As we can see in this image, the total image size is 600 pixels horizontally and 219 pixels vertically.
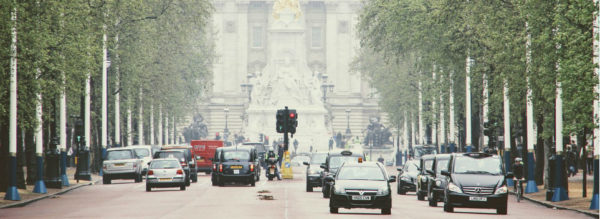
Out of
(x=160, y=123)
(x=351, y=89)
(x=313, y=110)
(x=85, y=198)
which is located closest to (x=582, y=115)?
(x=85, y=198)

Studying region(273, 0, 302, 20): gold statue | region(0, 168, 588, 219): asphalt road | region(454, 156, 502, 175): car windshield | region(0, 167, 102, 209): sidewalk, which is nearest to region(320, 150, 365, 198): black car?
region(0, 168, 588, 219): asphalt road

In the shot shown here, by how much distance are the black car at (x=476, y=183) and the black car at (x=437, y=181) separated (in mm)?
1622

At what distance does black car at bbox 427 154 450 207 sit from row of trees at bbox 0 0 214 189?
1287cm

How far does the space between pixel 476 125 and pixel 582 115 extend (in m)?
32.7

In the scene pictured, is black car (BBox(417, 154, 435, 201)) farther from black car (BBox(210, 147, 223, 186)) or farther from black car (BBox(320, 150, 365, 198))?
black car (BBox(210, 147, 223, 186))

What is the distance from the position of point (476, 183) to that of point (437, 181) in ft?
12.7

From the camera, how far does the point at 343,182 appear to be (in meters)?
31.8

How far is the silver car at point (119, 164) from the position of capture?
56.2 metres

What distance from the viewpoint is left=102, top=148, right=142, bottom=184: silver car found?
56156 mm

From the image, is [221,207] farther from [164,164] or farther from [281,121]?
[281,121]

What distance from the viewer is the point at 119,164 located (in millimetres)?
56188

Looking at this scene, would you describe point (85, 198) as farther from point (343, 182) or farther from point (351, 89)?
point (351, 89)

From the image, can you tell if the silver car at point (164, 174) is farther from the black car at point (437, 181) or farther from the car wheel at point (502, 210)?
the car wheel at point (502, 210)

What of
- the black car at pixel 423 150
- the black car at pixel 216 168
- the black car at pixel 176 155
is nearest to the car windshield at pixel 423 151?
the black car at pixel 423 150
